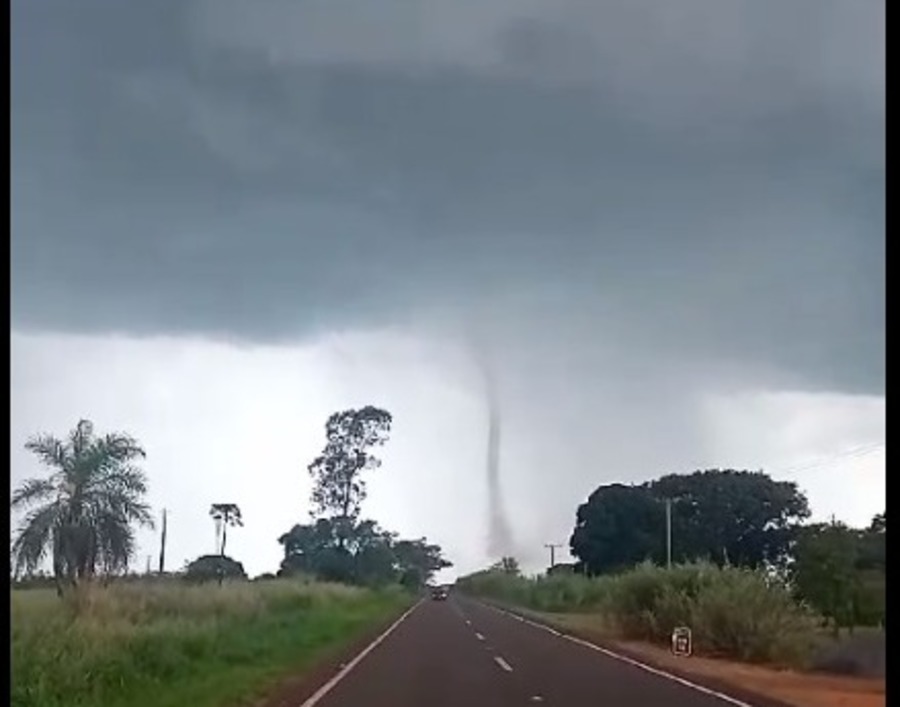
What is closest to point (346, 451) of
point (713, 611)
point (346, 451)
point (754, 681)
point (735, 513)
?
point (346, 451)

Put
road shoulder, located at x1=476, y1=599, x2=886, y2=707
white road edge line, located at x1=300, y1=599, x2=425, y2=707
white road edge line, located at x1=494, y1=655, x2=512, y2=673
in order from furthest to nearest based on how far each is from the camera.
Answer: white road edge line, located at x1=494, y1=655, x2=512, y2=673 → white road edge line, located at x1=300, y1=599, x2=425, y2=707 → road shoulder, located at x1=476, y1=599, x2=886, y2=707

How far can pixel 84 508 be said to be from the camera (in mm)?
12820

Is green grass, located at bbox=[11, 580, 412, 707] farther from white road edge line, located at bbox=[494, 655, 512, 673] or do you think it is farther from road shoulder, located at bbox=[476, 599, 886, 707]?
road shoulder, located at bbox=[476, 599, 886, 707]

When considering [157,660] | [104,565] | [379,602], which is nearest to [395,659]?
[157,660]

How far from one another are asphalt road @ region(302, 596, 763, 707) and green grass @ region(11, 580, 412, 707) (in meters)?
1.57

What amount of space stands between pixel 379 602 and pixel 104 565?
4019 cm

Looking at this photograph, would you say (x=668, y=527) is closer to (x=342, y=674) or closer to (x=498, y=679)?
(x=498, y=679)

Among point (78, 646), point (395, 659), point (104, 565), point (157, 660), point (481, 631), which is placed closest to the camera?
point (104, 565)

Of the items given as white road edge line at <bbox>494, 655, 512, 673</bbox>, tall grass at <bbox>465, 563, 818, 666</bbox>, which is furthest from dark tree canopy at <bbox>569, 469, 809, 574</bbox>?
tall grass at <bbox>465, 563, 818, 666</bbox>

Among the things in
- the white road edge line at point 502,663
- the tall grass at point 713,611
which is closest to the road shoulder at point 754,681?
the tall grass at point 713,611

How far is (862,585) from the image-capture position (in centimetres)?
762

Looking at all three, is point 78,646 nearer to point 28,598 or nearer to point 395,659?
point 28,598

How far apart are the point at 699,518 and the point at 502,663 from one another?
25.3 ft

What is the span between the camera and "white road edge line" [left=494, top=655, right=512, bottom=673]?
22.6 metres
